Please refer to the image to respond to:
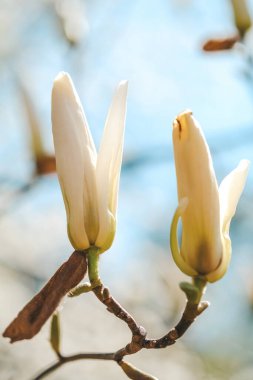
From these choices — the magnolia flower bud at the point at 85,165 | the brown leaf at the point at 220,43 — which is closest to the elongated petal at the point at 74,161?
the magnolia flower bud at the point at 85,165

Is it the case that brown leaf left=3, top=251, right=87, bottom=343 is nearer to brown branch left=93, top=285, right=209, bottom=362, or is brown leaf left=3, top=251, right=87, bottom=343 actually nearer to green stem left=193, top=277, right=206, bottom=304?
brown branch left=93, top=285, right=209, bottom=362

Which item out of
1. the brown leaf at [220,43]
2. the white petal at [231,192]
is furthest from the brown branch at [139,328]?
the brown leaf at [220,43]

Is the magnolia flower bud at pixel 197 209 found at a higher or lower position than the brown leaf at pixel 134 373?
higher

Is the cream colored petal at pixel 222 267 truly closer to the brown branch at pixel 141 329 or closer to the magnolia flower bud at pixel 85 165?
the brown branch at pixel 141 329

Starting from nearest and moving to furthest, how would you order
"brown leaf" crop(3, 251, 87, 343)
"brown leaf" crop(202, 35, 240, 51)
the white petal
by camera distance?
"brown leaf" crop(3, 251, 87, 343) < the white petal < "brown leaf" crop(202, 35, 240, 51)

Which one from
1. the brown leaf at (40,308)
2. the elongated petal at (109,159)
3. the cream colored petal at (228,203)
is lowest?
the cream colored petal at (228,203)

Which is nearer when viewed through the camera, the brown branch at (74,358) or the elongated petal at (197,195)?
the elongated petal at (197,195)

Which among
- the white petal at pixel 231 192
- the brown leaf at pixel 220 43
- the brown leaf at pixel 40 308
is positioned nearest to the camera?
the brown leaf at pixel 40 308

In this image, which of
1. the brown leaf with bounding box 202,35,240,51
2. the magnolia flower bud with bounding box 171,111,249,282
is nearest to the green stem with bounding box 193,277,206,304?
the magnolia flower bud with bounding box 171,111,249,282

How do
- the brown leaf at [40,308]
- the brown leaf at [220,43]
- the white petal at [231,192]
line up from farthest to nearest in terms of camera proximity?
the brown leaf at [220,43] < the white petal at [231,192] < the brown leaf at [40,308]
